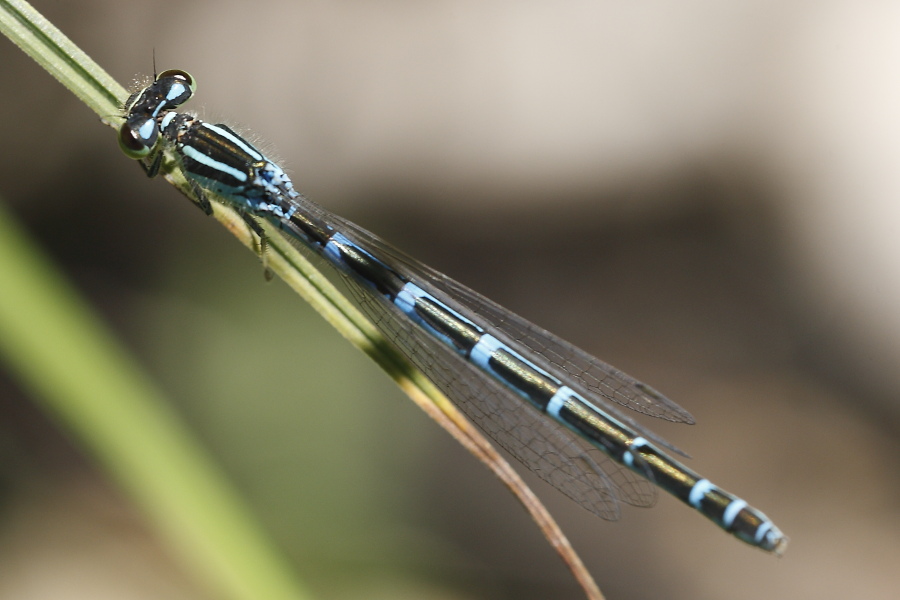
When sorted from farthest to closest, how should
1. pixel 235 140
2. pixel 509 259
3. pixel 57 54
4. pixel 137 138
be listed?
pixel 509 259
pixel 235 140
pixel 137 138
pixel 57 54

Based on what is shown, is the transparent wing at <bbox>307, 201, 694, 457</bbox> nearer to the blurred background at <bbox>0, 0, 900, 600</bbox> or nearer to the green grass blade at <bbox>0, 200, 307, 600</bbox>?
the blurred background at <bbox>0, 0, 900, 600</bbox>

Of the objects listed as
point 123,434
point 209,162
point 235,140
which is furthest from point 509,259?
point 123,434

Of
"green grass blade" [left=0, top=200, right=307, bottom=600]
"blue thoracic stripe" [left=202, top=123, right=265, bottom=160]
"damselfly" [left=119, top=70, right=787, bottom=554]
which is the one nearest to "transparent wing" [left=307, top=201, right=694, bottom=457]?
"damselfly" [left=119, top=70, right=787, bottom=554]

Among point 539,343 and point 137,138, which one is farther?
point 539,343

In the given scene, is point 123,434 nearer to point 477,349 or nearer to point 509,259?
point 477,349

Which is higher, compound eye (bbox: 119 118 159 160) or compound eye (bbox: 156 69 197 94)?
compound eye (bbox: 156 69 197 94)

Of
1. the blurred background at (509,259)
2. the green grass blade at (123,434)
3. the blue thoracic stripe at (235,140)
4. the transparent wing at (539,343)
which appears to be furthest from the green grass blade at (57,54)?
the blurred background at (509,259)
